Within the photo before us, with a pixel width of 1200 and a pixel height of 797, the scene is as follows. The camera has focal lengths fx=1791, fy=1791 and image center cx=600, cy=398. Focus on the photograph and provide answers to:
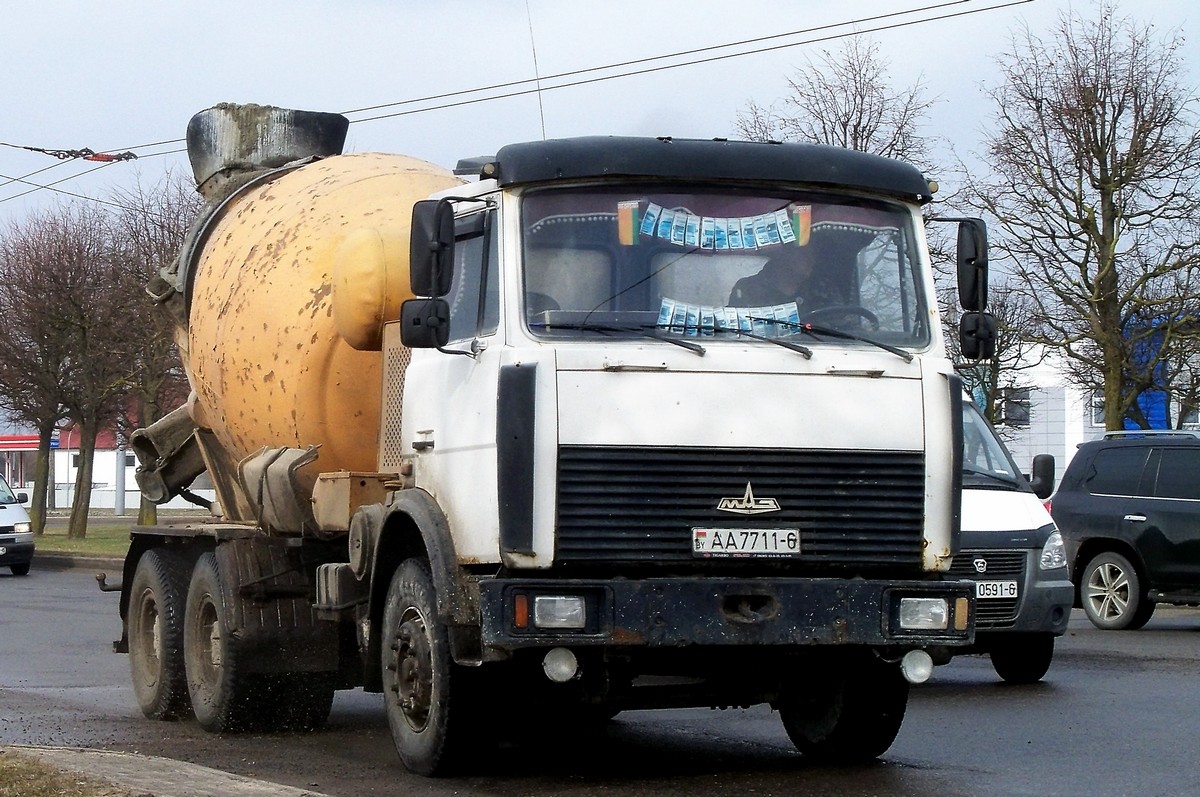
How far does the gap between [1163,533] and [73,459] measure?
244 ft

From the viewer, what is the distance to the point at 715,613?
6867mm

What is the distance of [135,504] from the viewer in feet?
253

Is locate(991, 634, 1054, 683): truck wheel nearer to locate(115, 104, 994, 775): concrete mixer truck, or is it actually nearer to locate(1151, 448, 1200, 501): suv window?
locate(115, 104, 994, 775): concrete mixer truck

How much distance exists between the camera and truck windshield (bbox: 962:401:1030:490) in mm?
12273

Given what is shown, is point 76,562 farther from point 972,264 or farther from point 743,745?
point 972,264

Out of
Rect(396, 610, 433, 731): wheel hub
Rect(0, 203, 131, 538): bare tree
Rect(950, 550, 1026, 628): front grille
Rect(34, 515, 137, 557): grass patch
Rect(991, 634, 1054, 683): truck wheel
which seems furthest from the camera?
Rect(0, 203, 131, 538): bare tree

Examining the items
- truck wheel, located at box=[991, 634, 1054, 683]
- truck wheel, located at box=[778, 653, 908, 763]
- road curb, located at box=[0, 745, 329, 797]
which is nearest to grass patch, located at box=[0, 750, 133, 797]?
road curb, located at box=[0, 745, 329, 797]

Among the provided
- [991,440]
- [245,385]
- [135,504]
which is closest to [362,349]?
[245,385]

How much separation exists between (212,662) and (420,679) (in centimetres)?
275

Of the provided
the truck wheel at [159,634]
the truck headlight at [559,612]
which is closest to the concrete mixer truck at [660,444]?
the truck headlight at [559,612]

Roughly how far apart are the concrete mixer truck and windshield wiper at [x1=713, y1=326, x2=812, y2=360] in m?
0.01

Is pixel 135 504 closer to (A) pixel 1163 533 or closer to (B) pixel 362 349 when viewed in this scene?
(A) pixel 1163 533

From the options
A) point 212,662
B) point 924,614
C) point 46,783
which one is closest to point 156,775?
point 46,783

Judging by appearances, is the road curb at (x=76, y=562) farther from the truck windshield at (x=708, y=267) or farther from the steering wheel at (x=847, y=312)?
the steering wheel at (x=847, y=312)
